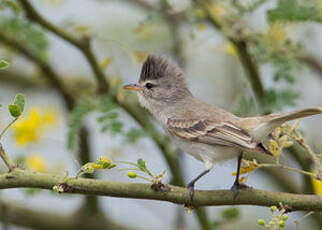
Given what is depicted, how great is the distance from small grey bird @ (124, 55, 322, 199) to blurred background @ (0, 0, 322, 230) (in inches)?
5.7

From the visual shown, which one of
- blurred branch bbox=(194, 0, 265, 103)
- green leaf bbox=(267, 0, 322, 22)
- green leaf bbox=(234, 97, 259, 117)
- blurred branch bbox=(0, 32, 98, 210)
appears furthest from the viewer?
blurred branch bbox=(0, 32, 98, 210)

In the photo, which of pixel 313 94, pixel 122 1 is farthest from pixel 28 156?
pixel 313 94

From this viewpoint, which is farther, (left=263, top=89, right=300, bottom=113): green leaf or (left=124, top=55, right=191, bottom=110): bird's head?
(left=124, top=55, right=191, bottom=110): bird's head

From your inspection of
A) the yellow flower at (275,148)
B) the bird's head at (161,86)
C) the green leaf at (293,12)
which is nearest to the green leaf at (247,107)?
the green leaf at (293,12)

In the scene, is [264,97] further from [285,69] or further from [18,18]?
[18,18]

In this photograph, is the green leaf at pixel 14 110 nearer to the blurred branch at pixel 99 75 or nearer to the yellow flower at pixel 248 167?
the yellow flower at pixel 248 167

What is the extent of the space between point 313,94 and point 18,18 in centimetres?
352

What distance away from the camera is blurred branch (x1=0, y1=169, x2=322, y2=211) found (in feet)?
7.20

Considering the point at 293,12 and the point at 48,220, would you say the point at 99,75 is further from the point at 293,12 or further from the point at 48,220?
the point at 293,12

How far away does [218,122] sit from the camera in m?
3.46

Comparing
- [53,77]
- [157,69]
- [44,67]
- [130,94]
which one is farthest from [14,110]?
[53,77]

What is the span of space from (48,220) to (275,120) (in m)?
2.25

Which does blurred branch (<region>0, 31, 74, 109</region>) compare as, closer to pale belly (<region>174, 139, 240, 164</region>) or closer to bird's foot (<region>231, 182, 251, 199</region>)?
pale belly (<region>174, 139, 240, 164</region>)

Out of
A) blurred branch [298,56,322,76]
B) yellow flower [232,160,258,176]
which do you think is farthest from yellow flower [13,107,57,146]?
blurred branch [298,56,322,76]
